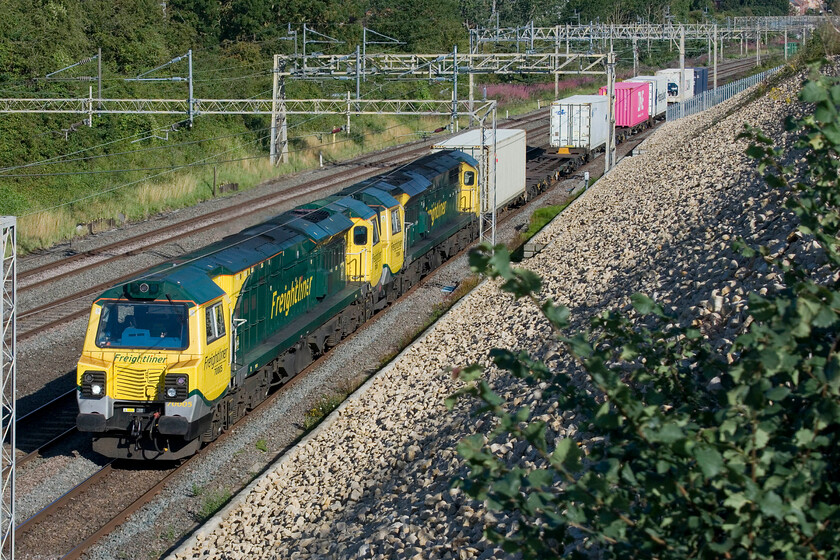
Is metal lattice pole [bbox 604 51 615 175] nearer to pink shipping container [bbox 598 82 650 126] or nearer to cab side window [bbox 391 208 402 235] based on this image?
pink shipping container [bbox 598 82 650 126]

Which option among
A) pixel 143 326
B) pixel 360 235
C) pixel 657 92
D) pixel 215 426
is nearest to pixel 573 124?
pixel 657 92

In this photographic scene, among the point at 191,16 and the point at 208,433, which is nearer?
the point at 208,433

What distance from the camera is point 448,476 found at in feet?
40.7

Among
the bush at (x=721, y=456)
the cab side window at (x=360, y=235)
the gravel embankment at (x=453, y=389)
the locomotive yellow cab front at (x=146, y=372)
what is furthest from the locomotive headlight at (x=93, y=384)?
the bush at (x=721, y=456)

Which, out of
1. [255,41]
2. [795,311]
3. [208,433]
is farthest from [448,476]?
[255,41]

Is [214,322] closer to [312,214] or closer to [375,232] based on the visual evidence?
[312,214]

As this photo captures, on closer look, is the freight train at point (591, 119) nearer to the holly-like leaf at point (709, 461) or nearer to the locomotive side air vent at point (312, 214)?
the locomotive side air vent at point (312, 214)

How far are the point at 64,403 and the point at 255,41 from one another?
58.0 metres

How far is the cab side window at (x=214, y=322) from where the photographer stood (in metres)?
15.4

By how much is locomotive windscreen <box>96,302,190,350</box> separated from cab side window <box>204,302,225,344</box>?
41cm

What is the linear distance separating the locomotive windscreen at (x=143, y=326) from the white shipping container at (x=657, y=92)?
48.8 meters

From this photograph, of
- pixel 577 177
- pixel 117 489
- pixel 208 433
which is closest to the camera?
pixel 117 489

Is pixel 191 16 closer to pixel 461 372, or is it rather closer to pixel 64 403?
pixel 64 403

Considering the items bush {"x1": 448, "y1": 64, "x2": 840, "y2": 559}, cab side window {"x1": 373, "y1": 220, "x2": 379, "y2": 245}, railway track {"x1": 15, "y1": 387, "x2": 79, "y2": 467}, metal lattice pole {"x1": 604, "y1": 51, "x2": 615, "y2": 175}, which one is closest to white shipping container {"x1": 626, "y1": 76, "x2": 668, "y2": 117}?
metal lattice pole {"x1": 604, "y1": 51, "x2": 615, "y2": 175}
